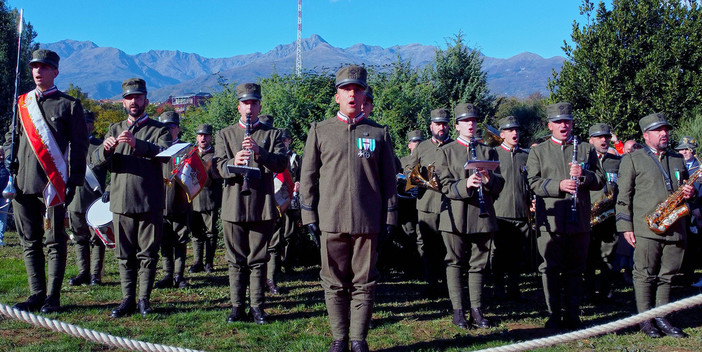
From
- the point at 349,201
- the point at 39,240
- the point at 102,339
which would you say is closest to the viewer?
the point at 102,339

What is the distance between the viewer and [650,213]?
5672mm

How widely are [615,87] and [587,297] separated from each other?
741 cm

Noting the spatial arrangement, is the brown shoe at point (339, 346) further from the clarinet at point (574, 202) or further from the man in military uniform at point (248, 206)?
the clarinet at point (574, 202)

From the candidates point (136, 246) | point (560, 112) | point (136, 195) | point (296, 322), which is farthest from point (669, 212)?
point (136, 246)

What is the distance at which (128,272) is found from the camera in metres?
6.08

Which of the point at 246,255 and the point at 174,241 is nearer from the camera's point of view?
the point at 246,255

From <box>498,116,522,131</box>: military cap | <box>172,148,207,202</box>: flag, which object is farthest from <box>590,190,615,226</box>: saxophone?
<box>172,148,207,202</box>: flag

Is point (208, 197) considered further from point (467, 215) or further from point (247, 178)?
point (467, 215)

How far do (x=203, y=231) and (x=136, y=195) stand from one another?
344 cm

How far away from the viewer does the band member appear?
5.87m

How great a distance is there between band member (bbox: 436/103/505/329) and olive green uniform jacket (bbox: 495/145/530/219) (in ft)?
4.55

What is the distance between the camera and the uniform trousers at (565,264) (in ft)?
19.4

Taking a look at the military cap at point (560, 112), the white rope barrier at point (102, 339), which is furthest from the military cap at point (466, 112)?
the white rope barrier at point (102, 339)

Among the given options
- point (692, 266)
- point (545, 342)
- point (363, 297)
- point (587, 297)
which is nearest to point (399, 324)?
point (363, 297)
